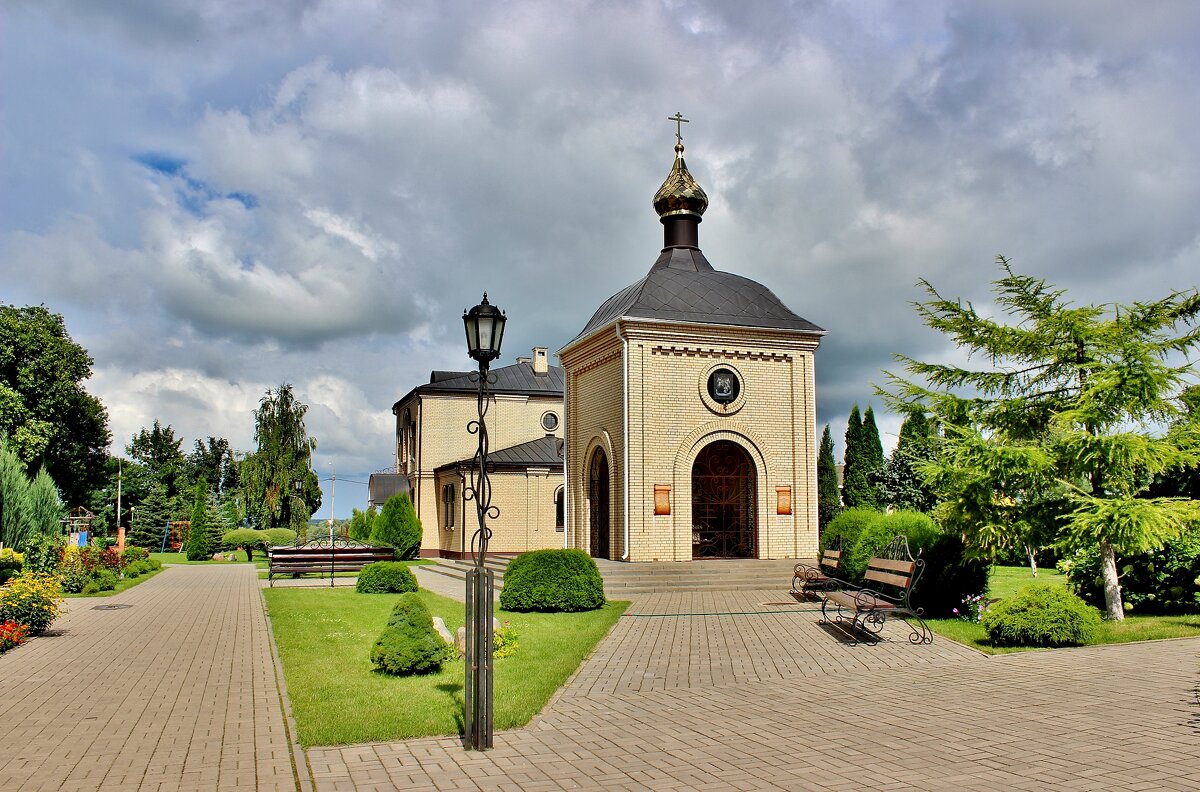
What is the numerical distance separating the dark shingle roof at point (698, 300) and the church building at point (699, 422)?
0.04 m

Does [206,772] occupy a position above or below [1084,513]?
below

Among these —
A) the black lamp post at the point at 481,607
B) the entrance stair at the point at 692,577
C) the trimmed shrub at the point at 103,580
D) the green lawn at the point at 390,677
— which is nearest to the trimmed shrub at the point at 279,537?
the trimmed shrub at the point at 103,580

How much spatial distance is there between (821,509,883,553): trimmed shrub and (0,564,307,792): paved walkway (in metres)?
9.86

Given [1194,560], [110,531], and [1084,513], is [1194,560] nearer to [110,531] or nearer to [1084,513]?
[1084,513]

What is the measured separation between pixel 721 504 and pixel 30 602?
14626 mm

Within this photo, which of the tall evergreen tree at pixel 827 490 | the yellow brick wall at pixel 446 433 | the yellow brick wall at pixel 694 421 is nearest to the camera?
the yellow brick wall at pixel 694 421

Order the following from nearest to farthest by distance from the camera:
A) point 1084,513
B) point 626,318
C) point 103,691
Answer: point 103,691 < point 1084,513 < point 626,318

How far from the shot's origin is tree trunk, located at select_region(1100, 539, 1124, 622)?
12359 millimetres

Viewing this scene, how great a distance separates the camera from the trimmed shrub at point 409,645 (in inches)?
360

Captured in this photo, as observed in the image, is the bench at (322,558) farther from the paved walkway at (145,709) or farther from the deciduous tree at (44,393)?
the deciduous tree at (44,393)

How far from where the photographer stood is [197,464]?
2913 inches

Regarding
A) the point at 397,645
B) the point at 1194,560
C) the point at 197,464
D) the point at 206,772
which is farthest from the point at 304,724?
the point at 197,464

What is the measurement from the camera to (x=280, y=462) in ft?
154

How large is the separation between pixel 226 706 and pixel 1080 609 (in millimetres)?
9144
